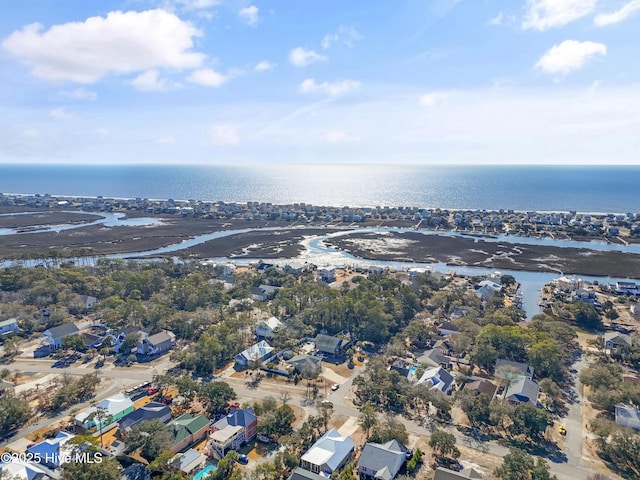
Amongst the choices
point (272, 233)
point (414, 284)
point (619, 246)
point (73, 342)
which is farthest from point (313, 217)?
point (73, 342)

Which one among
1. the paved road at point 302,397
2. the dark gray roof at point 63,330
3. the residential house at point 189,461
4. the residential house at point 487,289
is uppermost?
the residential house at point 487,289

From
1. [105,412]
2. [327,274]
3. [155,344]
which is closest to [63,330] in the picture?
[155,344]

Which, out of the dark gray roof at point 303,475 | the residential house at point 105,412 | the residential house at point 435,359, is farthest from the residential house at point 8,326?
the residential house at point 435,359

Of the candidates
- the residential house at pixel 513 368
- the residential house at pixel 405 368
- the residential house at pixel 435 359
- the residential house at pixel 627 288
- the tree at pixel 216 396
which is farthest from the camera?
the residential house at pixel 627 288

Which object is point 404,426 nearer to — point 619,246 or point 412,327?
point 412,327

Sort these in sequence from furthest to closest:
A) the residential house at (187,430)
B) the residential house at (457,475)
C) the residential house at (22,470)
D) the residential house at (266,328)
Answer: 1. the residential house at (266,328)
2. the residential house at (187,430)
3. the residential house at (457,475)
4. the residential house at (22,470)

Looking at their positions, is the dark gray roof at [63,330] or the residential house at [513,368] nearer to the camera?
the residential house at [513,368]

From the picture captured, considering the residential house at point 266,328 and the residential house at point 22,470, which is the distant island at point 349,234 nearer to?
the residential house at point 266,328

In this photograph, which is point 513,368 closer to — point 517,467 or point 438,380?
point 438,380
